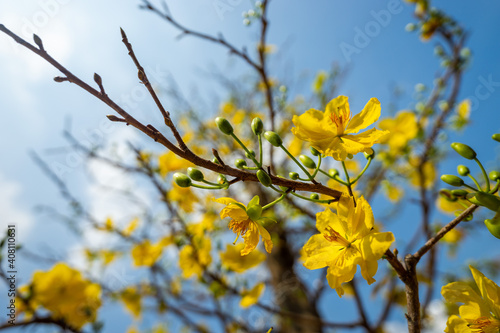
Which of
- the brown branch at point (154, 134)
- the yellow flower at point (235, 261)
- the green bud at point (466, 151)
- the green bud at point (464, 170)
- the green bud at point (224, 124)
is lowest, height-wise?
the brown branch at point (154, 134)

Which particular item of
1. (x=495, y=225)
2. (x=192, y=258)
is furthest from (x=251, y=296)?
(x=495, y=225)

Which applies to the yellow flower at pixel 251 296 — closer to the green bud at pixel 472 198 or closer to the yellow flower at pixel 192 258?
the yellow flower at pixel 192 258

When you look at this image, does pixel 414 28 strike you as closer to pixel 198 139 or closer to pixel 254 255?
pixel 254 255

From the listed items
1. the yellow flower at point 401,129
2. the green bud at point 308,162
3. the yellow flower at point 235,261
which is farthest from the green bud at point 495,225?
the yellow flower at point 401,129

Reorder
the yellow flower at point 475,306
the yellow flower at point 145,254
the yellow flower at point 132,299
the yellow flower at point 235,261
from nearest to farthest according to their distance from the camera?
the yellow flower at point 475,306, the yellow flower at point 235,261, the yellow flower at point 145,254, the yellow flower at point 132,299

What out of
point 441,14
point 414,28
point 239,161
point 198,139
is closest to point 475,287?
point 239,161
